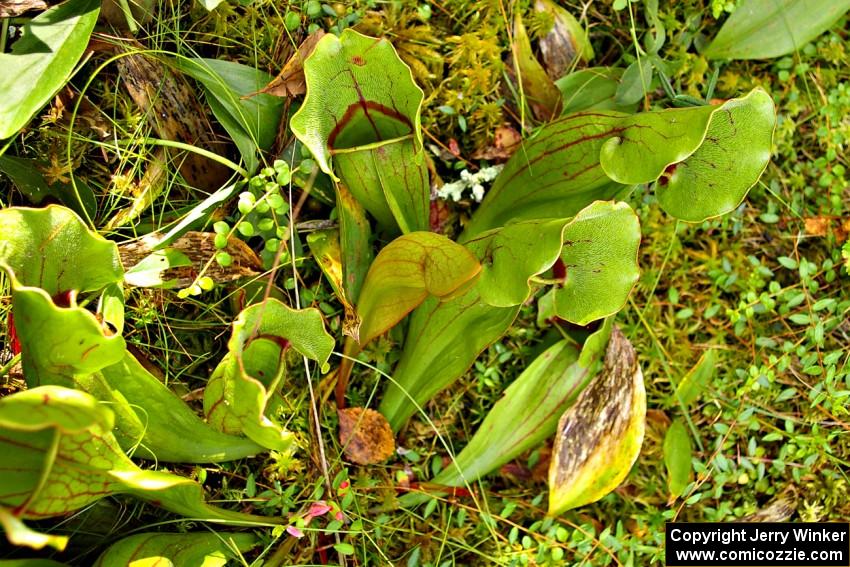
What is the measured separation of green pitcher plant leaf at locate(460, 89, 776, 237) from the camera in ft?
3.27

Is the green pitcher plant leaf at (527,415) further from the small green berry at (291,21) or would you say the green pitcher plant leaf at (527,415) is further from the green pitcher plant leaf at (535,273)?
the small green berry at (291,21)

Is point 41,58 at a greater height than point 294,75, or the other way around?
point 41,58

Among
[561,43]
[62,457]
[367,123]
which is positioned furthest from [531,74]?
[62,457]

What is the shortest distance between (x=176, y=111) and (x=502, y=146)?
645mm

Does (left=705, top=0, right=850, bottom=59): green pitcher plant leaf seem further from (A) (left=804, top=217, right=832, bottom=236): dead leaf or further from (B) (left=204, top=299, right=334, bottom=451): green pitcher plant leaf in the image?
(B) (left=204, top=299, right=334, bottom=451): green pitcher plant leaf

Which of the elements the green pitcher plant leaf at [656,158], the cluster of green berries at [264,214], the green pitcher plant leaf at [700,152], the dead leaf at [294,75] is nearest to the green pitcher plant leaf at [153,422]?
the cluster of green berries at [264,214]

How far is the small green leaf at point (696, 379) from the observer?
4.64ft

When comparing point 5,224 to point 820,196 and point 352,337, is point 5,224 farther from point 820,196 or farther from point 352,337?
point 820,196

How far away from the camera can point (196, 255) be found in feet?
3.95

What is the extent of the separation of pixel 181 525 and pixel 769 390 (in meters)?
1.24

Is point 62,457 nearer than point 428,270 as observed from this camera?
Yes

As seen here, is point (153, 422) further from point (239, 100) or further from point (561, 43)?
point (561, 43)

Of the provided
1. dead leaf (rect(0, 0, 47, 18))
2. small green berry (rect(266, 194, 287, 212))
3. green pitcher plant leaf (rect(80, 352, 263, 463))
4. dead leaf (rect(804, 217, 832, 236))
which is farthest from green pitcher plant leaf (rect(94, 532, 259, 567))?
dead leaf (rect(804, 217, 832, 236))

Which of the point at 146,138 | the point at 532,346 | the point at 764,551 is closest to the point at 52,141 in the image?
the point at 146,138
